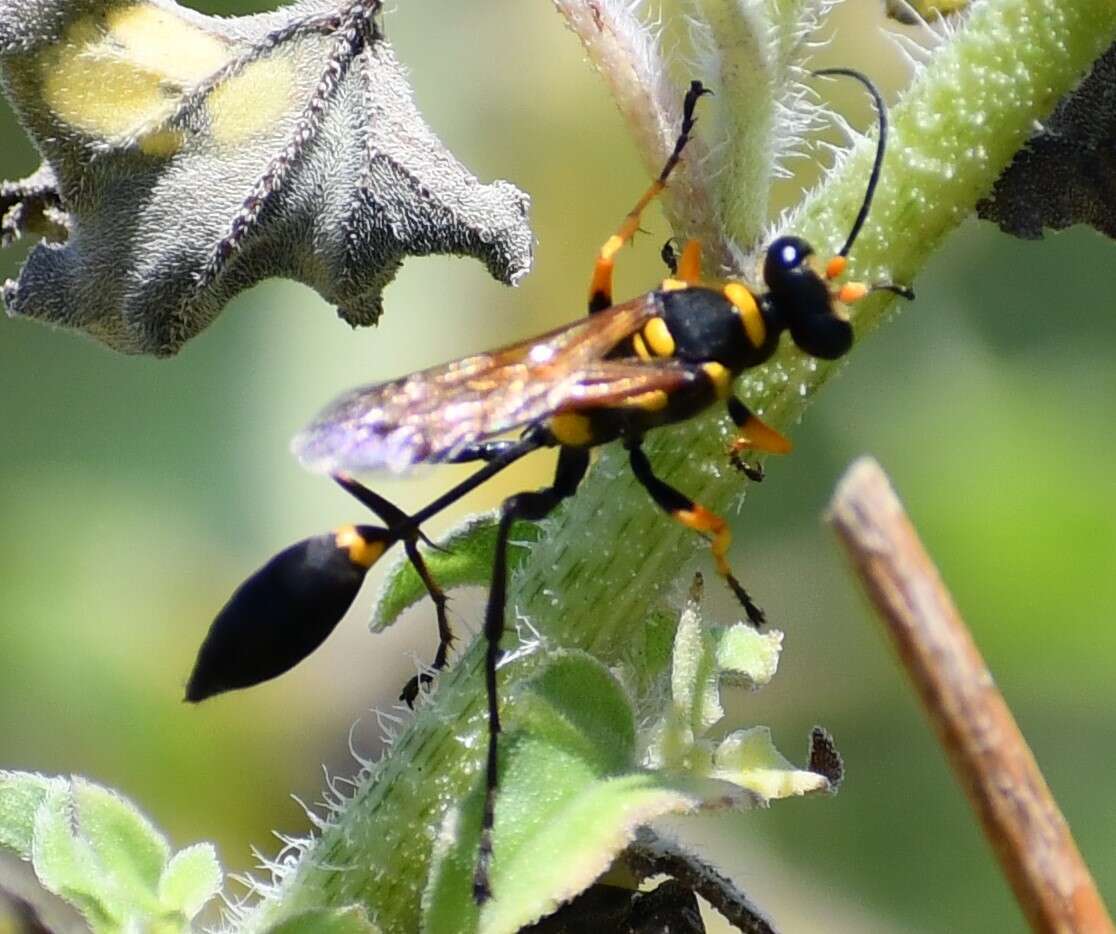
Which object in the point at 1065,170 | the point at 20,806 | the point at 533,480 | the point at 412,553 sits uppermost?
the point at 1065,170

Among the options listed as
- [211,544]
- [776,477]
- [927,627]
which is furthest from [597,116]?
[927,627]

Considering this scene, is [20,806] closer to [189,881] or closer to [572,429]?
[189,881]

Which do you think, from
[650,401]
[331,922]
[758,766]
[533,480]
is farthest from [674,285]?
[533,480]

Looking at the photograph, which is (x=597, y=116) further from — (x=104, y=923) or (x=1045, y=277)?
(x=104, y=923)

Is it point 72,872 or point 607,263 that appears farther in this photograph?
point 607,263

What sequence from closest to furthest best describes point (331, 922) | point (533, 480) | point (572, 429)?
point (331, 922), point (572, 429), point (533, 480)

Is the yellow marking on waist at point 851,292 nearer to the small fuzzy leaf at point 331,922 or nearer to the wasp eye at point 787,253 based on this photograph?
the wasp eye at point 787,253
